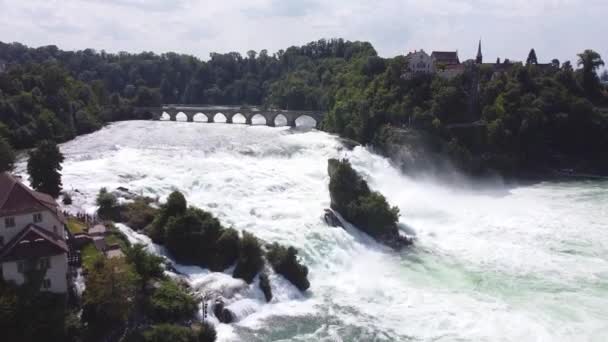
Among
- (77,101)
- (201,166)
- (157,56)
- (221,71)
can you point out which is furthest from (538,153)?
(157,56)

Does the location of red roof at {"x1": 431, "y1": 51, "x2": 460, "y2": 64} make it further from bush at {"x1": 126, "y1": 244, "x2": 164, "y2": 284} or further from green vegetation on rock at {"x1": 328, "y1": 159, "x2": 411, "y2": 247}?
bush at {"x1": 126, "y1": 244, "x2": 164, "y2": 284}

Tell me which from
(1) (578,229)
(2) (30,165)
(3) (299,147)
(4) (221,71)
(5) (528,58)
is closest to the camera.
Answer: (2) (30,165)

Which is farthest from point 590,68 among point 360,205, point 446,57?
point 360,205

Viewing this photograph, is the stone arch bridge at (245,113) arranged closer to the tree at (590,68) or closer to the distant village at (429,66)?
the distant village at (429,66)

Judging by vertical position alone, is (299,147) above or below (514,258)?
above

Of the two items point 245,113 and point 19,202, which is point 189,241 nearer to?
point 19,202

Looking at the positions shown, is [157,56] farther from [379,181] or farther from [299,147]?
[379,181]

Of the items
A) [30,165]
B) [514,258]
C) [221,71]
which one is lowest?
[514,258]
